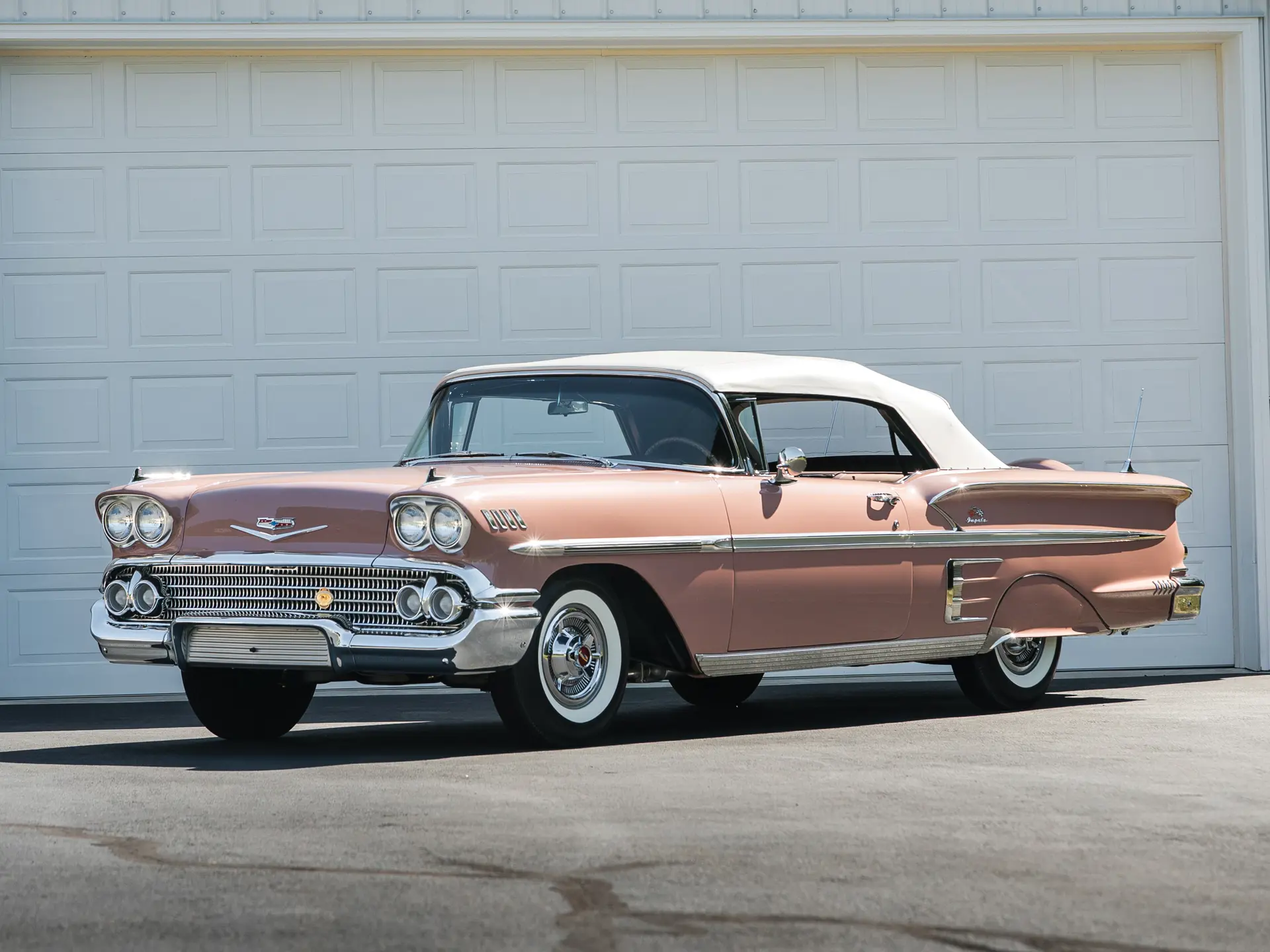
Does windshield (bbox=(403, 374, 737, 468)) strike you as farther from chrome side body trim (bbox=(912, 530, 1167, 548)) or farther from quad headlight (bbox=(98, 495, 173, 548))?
quad headlight (bbox=(98, 495, 173, 548))

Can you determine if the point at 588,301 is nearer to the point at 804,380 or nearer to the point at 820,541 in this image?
the point at 804,380

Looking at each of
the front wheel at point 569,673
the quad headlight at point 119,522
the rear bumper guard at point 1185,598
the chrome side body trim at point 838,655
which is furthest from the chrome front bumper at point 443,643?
the rear bumper guard at point 1185,598

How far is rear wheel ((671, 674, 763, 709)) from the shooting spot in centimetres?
811

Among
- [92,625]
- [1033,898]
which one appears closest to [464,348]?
[92,625]

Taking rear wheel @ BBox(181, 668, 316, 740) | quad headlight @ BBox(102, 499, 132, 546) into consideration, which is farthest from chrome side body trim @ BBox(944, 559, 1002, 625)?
quad headlight @ BBox(102, 499, 132, 546)

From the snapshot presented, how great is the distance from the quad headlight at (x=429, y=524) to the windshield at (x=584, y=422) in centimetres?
98

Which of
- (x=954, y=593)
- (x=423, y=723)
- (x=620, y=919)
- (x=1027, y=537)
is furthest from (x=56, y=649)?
(x=620, y=919)

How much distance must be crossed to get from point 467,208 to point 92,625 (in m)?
4.38

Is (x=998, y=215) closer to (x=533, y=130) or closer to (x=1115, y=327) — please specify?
(x=1115, y=327)

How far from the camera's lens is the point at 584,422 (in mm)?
6891

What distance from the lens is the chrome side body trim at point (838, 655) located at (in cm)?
650

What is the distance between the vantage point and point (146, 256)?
996cm

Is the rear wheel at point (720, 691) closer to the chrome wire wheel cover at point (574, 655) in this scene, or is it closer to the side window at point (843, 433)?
the side window at point (843, 433)

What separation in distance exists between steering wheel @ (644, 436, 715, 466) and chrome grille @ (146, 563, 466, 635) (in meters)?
1.29
